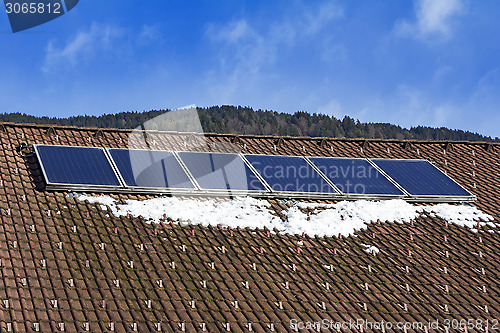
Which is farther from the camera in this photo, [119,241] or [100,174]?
[100,174]

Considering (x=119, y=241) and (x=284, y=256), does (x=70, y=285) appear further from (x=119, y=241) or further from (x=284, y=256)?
(x=284, y=256)

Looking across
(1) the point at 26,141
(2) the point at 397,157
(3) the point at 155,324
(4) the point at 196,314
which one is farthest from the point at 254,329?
(2) the point at 397,157

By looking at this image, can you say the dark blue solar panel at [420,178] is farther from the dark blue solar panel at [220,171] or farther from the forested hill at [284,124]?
the forested hill at [284,124]

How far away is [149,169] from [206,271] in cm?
450

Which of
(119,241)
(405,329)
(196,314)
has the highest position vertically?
(119,241)

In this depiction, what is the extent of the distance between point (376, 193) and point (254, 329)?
740 cm

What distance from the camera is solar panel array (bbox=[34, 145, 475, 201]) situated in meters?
15.7

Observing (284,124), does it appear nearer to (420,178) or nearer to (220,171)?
(420,178)

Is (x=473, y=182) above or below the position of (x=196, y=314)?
above

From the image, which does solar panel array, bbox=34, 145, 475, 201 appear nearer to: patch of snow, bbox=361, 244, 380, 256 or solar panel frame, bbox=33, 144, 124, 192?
solar panel frame, bbox=33, 144, 124, 192

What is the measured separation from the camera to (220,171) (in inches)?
678

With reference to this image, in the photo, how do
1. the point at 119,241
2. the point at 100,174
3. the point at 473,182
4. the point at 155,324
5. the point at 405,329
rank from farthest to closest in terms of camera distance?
1. the point at 473,182
2. the point at 100,174
3. the point at 119,241
4. the point at 405,329
5. the point at 155,324

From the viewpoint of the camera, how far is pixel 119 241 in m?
13.4

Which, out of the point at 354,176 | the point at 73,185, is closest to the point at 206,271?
the point at 73,185
